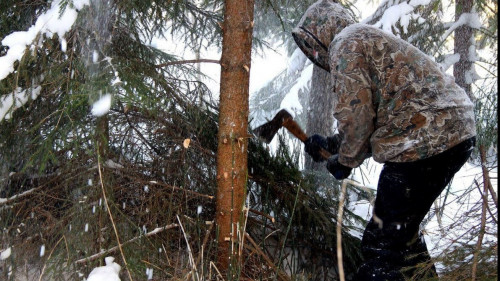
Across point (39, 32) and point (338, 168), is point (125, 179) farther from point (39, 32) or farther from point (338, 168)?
point (338, 168)

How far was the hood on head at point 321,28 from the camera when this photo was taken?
132 inches

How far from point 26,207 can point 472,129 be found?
2968 mm

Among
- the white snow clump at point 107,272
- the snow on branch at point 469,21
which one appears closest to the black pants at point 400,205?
the white snow clump at point 107,272

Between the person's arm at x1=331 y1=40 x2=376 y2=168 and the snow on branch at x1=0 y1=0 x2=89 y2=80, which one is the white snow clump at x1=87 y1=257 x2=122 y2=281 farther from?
the person's arm at x1=331 y1=40 x2=376 y2=168

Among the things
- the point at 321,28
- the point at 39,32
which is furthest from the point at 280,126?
the point at 39,32

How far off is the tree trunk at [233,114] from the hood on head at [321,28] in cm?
38

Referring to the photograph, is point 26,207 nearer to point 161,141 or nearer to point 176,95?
point 161,141

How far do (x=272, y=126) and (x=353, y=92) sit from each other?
829mm

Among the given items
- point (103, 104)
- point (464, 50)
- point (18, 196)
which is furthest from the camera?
point (464, 50)

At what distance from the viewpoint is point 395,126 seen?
3.11 meters

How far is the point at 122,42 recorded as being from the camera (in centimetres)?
397

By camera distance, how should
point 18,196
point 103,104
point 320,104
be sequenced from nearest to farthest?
point 103,104
point 18,196
point 320,104

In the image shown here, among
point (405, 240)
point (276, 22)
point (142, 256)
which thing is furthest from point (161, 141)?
point (276, 22)

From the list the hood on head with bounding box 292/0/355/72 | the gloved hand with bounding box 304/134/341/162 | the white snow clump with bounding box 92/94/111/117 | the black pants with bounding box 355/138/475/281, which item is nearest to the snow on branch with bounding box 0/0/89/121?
the white snow clump with bounding box 92/94/111/117
